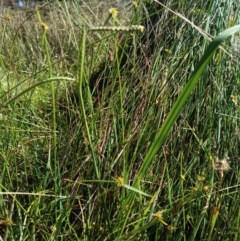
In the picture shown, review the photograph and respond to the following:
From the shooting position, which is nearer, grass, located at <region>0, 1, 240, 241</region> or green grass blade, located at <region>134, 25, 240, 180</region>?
green grass blade, located at <region>134, 25, 240, 180</region>

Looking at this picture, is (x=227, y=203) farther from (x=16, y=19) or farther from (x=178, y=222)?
(x=16, y=19)

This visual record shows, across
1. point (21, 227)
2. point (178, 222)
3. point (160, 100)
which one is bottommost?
point (178, 222)

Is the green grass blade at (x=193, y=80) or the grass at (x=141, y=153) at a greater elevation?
the green grass blade at (x=193, y=80)

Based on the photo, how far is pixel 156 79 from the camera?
133 cm

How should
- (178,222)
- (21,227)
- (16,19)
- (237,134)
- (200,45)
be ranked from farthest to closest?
(16,19) < (200,45) < (237,134) < (178,222) < (21,227)

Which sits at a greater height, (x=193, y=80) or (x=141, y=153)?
(x=193, y=80)

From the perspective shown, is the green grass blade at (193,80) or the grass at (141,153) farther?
the grass at (141,153)

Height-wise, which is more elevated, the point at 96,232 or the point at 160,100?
the point at 160,100

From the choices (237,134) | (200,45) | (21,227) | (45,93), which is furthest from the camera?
(45,93)

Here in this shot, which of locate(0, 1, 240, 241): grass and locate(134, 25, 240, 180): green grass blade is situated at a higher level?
locate(134, 25, 240, 180): green grass blade

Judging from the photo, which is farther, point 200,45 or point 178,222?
point 200,45

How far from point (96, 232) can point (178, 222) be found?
19 cm

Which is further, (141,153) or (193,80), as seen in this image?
(141,153)

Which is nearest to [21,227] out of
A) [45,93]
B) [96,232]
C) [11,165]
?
[96,232]
